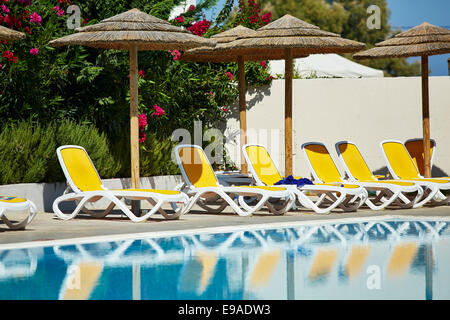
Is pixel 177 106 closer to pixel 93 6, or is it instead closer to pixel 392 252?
pixel 93 6

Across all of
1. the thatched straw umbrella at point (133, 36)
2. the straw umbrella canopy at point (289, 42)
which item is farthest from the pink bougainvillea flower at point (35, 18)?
the straw umbrella canopy at point (289, 42)

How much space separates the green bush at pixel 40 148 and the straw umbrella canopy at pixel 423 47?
508 centimetres

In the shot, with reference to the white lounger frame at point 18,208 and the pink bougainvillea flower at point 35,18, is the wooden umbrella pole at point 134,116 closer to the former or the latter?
the white lounger frame at point 18,208

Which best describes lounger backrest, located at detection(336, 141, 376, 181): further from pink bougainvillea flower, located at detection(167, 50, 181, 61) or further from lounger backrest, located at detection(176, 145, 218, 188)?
pink bougainvillea flower, located at detection(167, 50, 181, 61)

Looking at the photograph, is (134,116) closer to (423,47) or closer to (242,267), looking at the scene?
(242,267)

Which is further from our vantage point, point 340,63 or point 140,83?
point 340,63

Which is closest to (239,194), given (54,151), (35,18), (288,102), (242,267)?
(288,102)

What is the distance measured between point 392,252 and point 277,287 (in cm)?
227

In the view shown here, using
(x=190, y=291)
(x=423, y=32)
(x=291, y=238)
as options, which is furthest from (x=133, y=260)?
(x=423, y=32)

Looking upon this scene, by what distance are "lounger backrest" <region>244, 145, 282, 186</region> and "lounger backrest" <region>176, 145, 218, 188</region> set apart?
0.70m

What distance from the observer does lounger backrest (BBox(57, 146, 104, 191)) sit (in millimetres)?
11523

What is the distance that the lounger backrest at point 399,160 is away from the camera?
48.1 ft

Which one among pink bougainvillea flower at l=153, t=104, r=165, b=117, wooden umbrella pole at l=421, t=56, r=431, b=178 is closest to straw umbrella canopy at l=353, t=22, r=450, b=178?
wooden umbrella pole at l=421, t=56, r=431, b=178

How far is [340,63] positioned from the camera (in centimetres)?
2531
